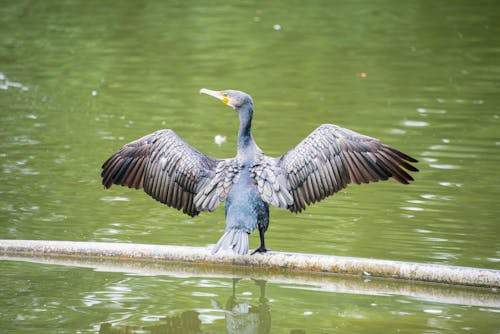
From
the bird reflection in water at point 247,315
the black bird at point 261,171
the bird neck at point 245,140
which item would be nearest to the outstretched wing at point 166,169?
the black bird at point 261,171

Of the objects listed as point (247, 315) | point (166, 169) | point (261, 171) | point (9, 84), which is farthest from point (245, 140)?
point (9, 84)

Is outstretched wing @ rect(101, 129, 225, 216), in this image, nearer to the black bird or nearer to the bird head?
the black bird

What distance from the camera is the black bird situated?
6336 mm

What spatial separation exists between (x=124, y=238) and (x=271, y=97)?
531 centimetres

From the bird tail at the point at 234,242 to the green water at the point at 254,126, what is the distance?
1.24 feet

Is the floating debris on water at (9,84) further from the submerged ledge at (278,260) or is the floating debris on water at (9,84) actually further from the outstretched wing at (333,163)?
the outstretched wing at (333,163)

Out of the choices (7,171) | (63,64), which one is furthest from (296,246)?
(63,64)

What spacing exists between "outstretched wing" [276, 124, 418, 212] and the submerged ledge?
20.1 inches

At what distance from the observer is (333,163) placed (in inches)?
254

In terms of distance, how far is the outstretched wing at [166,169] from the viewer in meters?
6.57

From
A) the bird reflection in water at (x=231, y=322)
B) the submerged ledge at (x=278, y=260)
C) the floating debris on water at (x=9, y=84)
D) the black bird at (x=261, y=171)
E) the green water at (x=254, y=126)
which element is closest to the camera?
the bird reflection in water at (x=231, y=322)

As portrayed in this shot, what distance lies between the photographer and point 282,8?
1748 centimetres

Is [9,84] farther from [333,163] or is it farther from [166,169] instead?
[333,163]

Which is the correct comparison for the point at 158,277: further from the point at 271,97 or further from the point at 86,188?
the point at 271,97
